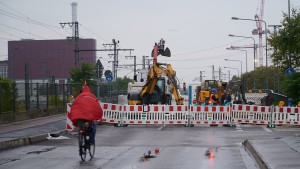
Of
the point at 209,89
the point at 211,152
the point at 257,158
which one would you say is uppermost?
the point at 209,89

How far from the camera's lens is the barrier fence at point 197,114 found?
1113 inches

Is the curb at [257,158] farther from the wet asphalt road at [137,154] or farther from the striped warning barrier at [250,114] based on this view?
the striped warning barrier at [250,114]

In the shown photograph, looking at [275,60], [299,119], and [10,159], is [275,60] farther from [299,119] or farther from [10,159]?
[10,159]

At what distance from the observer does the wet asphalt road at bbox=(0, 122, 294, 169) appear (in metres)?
12.6

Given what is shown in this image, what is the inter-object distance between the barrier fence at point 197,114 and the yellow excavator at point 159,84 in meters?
3.06

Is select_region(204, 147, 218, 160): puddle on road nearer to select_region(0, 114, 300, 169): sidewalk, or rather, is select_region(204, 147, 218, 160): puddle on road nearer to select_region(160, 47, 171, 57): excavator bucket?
select_region(0, 114, 300, 169): sidewalk

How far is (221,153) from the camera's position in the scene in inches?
607

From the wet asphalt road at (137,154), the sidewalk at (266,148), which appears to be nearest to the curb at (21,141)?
the sidewalk at (266,148)

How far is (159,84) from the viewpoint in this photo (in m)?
34.5

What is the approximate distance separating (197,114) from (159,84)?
20.8ft

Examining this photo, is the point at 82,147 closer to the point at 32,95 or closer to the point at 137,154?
the point at 137,154

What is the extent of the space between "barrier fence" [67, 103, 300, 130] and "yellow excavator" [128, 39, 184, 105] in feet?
10.0

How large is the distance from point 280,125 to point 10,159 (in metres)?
18.6

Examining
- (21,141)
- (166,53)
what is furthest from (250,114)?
(21,141)
